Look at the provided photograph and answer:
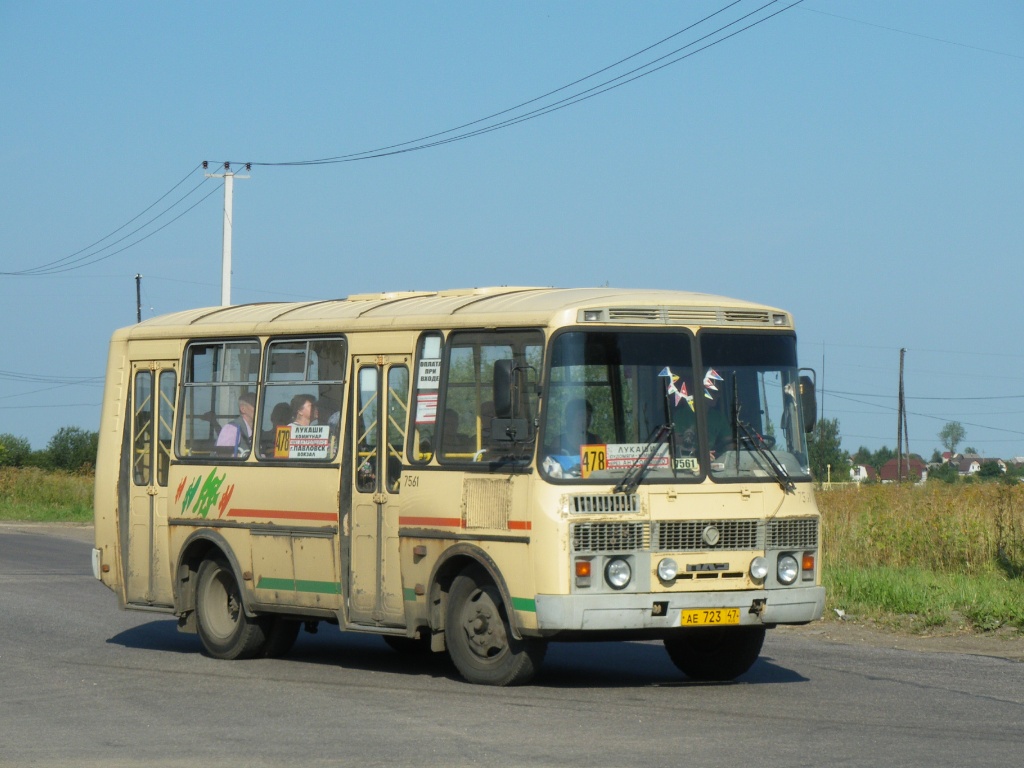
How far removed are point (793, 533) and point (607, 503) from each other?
1.56m

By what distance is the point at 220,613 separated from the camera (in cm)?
1426

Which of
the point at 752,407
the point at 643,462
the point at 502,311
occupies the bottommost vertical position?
the point at 643,462

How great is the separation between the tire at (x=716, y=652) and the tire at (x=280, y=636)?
3.50m

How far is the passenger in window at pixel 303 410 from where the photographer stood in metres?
13.3

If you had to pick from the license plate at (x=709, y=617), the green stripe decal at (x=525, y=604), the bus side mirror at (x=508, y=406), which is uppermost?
the bus side mirror at (x=508, y=406)

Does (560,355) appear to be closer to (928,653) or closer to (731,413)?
(731,413)

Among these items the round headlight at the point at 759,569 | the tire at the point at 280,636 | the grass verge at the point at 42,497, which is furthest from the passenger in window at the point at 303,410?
the grass verge at the point at 42,497

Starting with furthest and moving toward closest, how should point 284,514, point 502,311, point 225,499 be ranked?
point 225,499
point 284,514
point 502,311

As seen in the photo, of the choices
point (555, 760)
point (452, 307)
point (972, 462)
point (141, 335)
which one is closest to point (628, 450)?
point (452, 307)

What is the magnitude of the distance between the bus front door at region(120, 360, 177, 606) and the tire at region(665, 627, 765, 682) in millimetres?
4880

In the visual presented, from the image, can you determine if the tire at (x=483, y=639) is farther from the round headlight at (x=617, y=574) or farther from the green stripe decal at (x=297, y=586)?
the green stripe decal at (x=297, y=586)

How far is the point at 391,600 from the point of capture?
12297 millimetres

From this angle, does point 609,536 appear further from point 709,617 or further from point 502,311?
point 502,311

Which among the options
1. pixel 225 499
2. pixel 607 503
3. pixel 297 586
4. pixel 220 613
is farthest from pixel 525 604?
pixel 220 613
